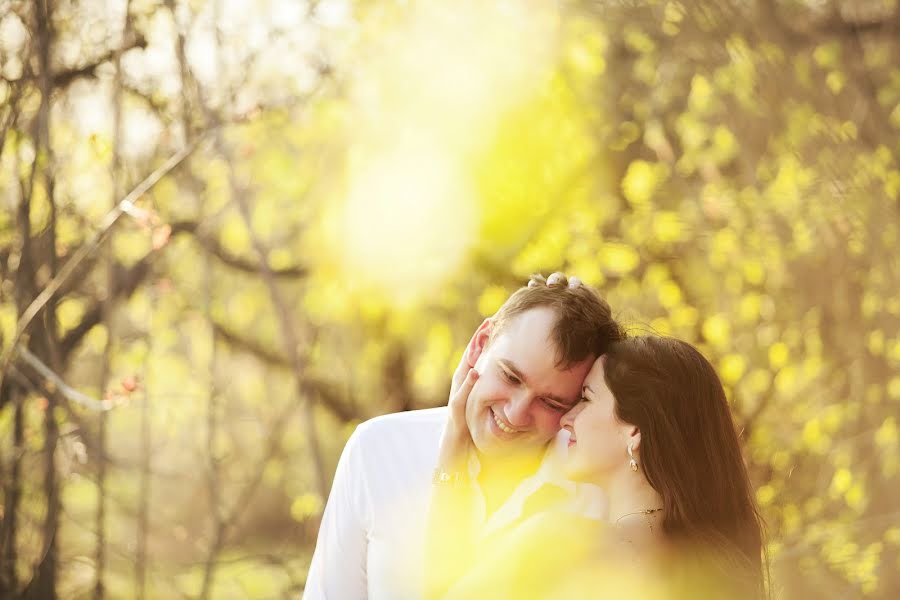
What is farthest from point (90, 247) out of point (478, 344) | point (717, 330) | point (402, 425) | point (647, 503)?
point (717, 330)

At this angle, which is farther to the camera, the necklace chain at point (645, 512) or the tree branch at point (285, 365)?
the tree branch at point (285, 365)

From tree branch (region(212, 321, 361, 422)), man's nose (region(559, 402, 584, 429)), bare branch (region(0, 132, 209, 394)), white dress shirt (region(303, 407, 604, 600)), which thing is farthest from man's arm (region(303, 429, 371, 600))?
tree branch (region(212, 321, 361, 422))

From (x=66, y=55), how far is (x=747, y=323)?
8.17 feet

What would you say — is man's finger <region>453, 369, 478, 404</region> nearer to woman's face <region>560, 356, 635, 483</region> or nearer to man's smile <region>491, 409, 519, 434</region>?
man's smile <region>491, 409, 519, 434</region>

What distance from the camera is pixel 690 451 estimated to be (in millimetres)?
1819

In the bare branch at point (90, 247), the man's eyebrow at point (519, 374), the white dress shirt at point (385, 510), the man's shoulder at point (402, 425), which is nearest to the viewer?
the man's eyebrow at point (519, 374)

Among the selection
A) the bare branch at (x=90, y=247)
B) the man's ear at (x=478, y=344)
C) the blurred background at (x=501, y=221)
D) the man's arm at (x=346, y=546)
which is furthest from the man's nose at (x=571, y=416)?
the blurred background at (x=501, y=221)

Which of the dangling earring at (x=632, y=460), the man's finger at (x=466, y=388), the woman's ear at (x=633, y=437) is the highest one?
the man's finger at (x=466, y=388)

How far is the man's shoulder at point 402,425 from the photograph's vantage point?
2.13 m

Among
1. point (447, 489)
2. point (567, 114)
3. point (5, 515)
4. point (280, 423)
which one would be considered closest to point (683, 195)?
point (567, 114)

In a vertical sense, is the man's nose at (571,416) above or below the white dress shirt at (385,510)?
above

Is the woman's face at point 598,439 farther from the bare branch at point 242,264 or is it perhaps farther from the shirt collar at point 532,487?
the bare branch at point 242,264

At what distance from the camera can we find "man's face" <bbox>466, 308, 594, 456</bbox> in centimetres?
189

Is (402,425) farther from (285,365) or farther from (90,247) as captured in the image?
(285,365)
